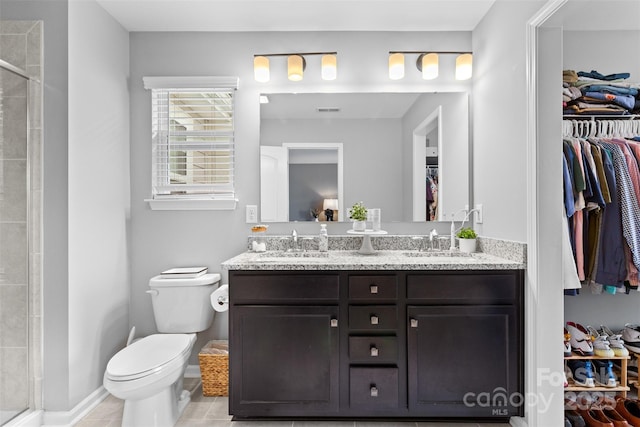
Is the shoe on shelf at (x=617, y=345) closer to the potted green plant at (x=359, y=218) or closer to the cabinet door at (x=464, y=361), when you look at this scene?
the cabinet door at (x=464, y=361)

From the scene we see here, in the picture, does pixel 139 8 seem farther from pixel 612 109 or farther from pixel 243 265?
pixel 612 109

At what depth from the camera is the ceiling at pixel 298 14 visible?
231 centimetres

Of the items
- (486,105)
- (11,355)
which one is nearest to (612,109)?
(486,105)

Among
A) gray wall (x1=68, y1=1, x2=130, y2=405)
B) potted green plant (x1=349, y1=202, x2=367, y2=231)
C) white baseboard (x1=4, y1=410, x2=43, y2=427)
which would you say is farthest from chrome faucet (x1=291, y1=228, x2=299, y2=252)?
white baseboard (x1=4, y1=410, x2=43, y2=427)

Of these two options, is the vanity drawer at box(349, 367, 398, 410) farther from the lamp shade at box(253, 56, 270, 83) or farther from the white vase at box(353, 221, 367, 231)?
the lamp shade at box(253, 56, 270, 83)

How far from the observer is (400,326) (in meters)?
1.95

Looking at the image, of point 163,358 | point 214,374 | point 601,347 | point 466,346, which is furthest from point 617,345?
point 163,358

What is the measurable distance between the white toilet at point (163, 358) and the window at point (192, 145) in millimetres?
609

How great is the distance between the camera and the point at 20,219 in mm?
1988

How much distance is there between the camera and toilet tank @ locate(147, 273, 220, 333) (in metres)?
2.36

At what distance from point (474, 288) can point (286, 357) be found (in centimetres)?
108

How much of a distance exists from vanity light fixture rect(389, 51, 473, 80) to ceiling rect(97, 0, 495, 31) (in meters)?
0.21

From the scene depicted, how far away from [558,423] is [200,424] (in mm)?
1886

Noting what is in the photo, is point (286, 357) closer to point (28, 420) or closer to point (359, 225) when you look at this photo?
point (359, 225)
